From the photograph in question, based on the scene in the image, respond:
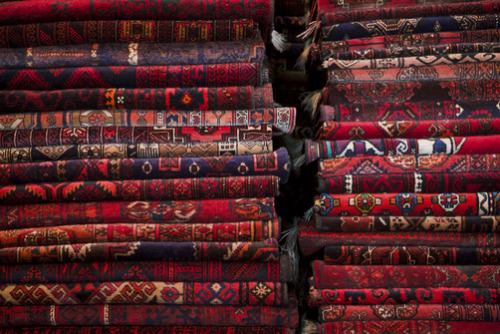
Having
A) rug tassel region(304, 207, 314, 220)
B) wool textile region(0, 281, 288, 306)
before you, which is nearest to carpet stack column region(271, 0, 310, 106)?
rug tassel region(304, 207, 314, 220)

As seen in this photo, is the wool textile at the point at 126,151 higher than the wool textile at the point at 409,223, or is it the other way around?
the wool textile at the point at 126,151

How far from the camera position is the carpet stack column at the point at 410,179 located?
1.09m

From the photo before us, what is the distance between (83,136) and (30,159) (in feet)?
0.56

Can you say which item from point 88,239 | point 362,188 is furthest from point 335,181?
point 88,239

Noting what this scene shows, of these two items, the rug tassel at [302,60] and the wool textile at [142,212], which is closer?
the wool textile at [142,212]

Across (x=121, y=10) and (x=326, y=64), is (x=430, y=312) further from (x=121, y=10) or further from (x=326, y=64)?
(x=121, y=10)

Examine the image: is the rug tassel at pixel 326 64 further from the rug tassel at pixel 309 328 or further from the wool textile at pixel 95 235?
the rug tassel at pixel 309 328

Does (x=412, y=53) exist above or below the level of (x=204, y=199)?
above

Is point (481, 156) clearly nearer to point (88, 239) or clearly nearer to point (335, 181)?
point (335, 181)

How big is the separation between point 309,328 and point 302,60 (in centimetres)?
89

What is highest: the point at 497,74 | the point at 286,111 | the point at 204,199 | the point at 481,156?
the point at 497,74

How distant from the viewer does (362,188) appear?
3.72 feet

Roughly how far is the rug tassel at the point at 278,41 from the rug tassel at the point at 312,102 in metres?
0.19

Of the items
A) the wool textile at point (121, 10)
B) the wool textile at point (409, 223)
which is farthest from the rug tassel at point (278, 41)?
the wool textile at point (409, 223)
